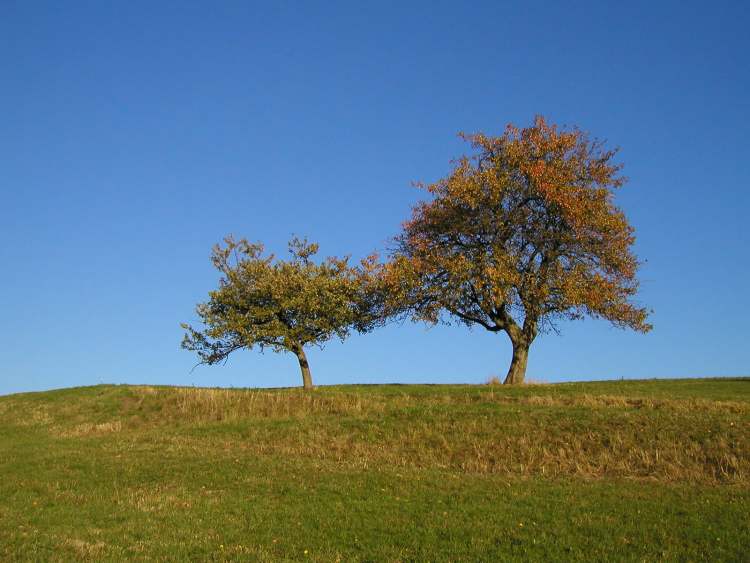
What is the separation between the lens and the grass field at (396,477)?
17.5 m

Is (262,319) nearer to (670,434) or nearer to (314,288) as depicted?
(314,288)

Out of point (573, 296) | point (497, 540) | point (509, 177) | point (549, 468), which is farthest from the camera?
→ point (509, 177)

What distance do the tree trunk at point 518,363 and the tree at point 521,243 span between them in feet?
0.23

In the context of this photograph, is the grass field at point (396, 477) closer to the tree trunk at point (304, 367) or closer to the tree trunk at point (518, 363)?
the tree trunk at point (518, 363)

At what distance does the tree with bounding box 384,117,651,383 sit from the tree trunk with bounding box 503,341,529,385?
0.07 metres

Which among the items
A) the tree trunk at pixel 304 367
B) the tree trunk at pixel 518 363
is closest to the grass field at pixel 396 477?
the tree trunk at pixel 518 363

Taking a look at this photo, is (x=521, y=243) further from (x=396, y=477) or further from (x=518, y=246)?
(x=396, y=477)

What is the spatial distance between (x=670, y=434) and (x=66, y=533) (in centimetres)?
2110

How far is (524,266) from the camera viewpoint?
48.6m

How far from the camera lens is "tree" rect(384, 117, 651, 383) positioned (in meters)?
46.9

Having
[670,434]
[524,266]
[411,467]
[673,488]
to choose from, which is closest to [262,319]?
[524,266]

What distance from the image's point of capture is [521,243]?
4922cm

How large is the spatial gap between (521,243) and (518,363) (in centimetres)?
807

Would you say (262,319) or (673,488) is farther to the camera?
(262,319)
